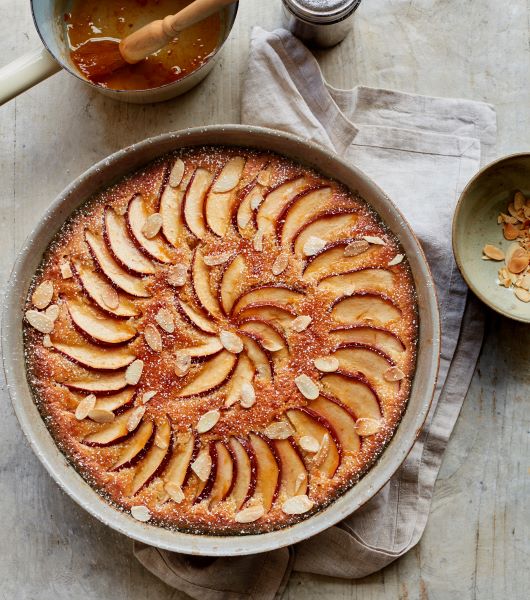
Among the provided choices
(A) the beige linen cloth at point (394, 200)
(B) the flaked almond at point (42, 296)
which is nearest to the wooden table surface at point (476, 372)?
(A) the beige linen cloth at point (394, 200)

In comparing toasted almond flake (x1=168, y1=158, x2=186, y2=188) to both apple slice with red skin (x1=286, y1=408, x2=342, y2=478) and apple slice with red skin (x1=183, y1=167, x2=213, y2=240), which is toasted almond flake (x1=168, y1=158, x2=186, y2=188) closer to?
apple slice with red skin (x1=183, y1=167, x2=213, y2=240)

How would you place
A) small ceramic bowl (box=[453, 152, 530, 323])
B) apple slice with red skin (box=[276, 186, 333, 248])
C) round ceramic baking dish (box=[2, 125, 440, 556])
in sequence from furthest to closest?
small ceramic bowl (box=[453, 152, 530, 323]) → apple slice with red skin (box=[276, 186, 333, 248]) → round ceramic baking dish (box=[2, 125, 440, 556])

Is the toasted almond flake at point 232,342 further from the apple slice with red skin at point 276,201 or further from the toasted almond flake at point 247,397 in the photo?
the apple slice with red skin at point 276,201

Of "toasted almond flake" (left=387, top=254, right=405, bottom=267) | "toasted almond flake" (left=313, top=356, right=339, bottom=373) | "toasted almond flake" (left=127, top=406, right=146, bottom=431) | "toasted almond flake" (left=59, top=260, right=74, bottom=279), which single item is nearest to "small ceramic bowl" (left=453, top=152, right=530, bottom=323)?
"toasted almond flake" (left=387, top=254, right=405, bottom=267)

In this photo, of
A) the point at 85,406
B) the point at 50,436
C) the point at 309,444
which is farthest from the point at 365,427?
the point at 50,436

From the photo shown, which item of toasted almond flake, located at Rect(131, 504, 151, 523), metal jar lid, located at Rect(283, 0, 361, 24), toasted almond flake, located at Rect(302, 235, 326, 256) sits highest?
metal jar lid, located at Rect(283, 0, 361, 24)

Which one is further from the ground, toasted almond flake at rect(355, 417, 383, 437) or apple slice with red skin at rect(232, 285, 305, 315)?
apple slice with red skin at rect(232, 285, 305, 315)
